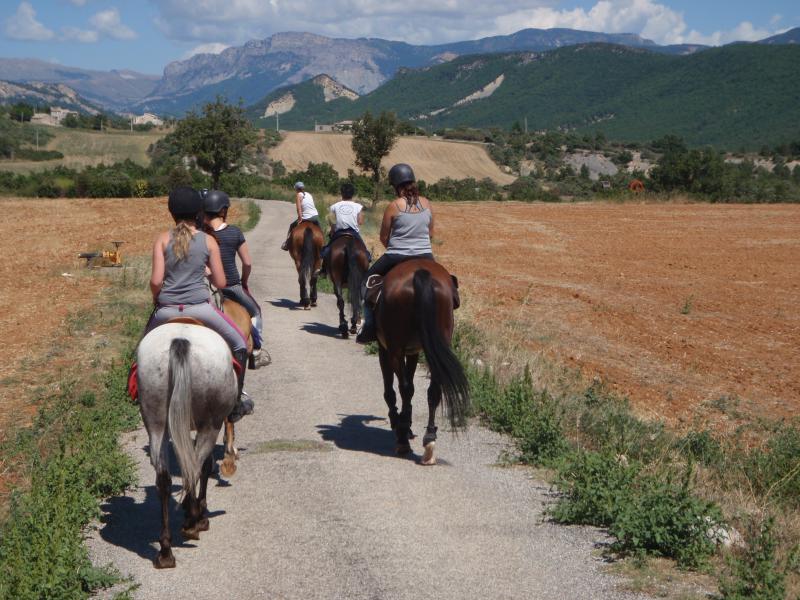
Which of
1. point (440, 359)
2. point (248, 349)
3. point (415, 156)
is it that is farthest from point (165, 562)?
point (415, 156)

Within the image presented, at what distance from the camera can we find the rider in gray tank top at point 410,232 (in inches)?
351

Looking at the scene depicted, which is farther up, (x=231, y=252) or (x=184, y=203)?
(x=184, y=203)

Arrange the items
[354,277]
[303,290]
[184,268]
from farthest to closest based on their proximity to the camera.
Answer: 1. [303,290]
2. [354,277]
3. [184,268]

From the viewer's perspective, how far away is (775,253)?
3484 centimetres

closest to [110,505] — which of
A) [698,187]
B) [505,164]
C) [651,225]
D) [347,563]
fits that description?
[347,563]

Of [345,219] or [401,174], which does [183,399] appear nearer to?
[401,174]

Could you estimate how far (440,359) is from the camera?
26.4 ft

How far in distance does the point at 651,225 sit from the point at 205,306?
1617 inches

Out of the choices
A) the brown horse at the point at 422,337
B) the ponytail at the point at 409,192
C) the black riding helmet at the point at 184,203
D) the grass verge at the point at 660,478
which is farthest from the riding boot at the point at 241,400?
the grass verge at the point at 660,478

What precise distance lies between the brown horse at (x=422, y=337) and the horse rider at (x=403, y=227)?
32 centimetres

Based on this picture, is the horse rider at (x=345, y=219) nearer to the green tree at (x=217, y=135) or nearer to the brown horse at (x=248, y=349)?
the brown horse at (x=248, y=349)

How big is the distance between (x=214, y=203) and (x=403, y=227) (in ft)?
5.98

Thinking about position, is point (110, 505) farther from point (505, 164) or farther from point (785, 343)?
point (505, 164)

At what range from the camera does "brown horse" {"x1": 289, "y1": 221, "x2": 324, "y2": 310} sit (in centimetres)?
1658
